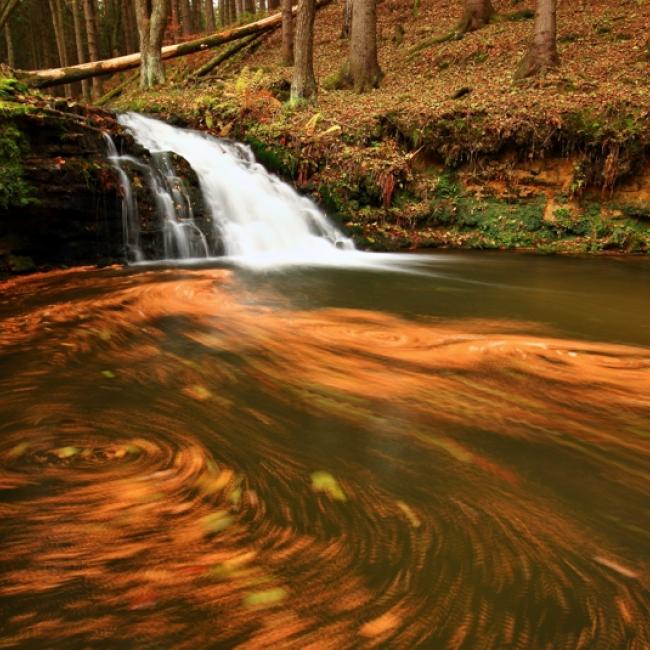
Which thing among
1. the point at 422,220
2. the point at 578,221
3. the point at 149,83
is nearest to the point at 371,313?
the point at 422,220

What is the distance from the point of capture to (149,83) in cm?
1612

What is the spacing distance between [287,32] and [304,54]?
595cm

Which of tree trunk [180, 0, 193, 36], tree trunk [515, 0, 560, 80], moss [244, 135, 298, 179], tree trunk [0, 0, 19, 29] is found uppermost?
tree trunk [180, 0, 193, 36]

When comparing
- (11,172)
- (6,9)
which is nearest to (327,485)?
(11,172)

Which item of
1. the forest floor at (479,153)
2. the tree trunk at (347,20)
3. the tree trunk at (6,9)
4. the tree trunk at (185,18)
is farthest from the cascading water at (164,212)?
the tree trunk at (185,18)

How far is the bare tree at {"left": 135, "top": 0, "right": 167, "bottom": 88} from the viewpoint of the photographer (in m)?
15.3

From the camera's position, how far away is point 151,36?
15.7m

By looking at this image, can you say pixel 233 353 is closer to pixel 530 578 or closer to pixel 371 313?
pixel 371 313

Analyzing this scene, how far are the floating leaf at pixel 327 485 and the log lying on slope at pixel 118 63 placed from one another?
14475 millimetres

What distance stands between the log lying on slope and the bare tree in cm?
198

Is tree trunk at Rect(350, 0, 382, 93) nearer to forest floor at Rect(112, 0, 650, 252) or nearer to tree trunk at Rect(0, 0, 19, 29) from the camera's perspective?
forest floor at Rect(112, 0, 650, 252)

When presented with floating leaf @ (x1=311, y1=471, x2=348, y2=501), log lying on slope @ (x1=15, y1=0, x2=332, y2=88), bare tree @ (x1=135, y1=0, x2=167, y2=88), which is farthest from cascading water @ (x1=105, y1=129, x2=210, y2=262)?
bare tree @ (x1=135, y1=0, x2=167, y2=88)

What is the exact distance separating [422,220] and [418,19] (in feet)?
44.6

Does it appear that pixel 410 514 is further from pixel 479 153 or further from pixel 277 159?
pixel 277 159
